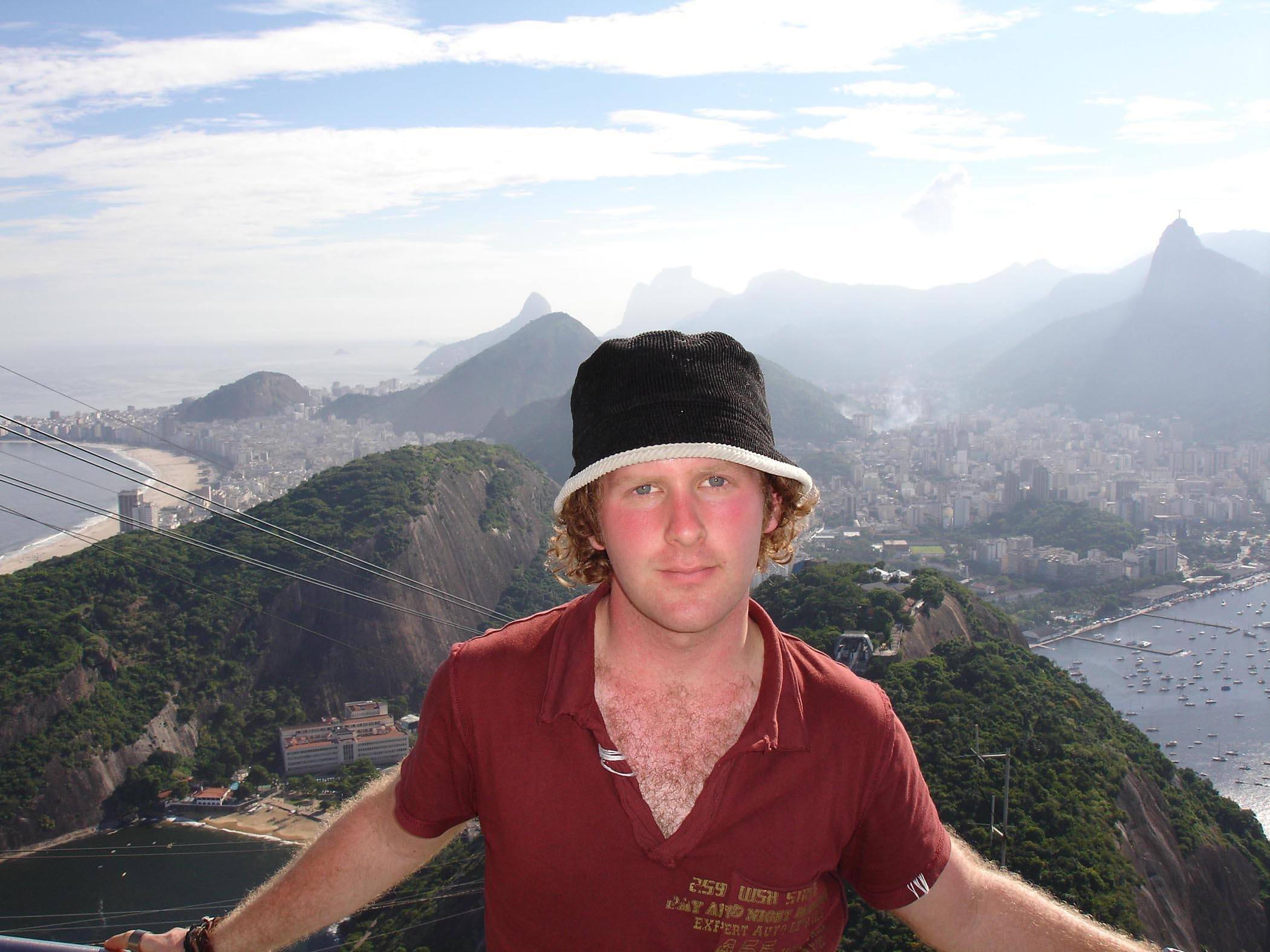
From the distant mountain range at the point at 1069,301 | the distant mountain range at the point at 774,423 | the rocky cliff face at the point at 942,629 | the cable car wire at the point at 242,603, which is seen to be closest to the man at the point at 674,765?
the rocky cliff face at the point at 942,629

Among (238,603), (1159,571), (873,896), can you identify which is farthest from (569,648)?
(1159,571)

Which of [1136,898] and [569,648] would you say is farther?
[1136,898]

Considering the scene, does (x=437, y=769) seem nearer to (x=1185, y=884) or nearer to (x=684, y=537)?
(x=684, y=537)

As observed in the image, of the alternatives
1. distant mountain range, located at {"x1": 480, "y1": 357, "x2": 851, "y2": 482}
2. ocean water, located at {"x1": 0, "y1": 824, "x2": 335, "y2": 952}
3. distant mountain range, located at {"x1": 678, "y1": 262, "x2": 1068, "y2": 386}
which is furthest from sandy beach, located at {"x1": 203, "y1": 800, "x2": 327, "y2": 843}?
distant mountain range, located at {"x1": 678, "y1": 262, "x2": 1068, "y2": 386}

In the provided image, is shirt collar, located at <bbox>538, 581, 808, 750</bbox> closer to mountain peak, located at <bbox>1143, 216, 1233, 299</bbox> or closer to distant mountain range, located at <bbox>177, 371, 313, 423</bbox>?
distant mountain range, located at <bbox>177, 371, 313, 423</bbox>

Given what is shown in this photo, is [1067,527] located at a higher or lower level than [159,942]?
lower

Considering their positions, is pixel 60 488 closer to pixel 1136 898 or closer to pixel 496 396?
pixel 496 396

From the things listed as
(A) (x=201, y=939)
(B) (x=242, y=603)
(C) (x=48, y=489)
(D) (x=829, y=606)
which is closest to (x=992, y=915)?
(A) (x=201, y=939)
